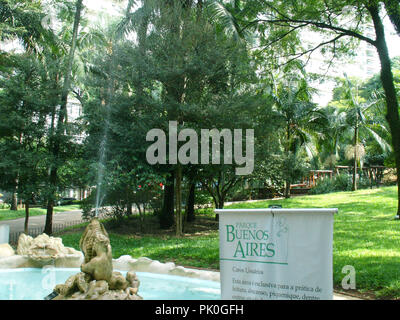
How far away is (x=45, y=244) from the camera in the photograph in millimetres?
8727

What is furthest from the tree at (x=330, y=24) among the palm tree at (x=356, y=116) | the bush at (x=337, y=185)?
the bush at (x=337, y=185)

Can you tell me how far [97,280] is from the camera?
5707mm

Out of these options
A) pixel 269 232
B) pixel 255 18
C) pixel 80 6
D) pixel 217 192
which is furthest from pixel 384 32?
pixel 80 6

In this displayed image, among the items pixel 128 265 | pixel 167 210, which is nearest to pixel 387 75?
pixel 167 210

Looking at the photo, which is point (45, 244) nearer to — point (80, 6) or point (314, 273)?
point (314, 273)

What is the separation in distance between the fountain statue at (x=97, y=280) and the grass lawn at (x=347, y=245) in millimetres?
3313

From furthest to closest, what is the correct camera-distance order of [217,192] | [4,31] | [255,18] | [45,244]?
[4,31], [217,192], [255,18], [45,244]

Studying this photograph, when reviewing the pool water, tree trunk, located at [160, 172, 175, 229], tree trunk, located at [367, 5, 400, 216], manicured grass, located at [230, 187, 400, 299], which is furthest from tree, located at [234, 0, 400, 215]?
the pool water

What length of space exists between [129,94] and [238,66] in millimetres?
4509

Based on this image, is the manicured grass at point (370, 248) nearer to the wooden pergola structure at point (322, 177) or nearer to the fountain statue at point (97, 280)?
the fountain statue at point (97, 280)

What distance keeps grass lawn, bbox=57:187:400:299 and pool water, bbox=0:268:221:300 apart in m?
1.68

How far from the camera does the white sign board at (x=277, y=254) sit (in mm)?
4160

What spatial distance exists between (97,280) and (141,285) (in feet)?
4.83

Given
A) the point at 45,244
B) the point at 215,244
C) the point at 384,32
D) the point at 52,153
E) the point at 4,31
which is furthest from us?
the point at 4,31
